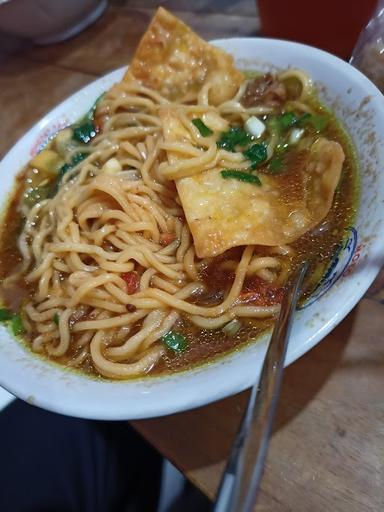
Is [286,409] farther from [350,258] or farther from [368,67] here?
[368,67]

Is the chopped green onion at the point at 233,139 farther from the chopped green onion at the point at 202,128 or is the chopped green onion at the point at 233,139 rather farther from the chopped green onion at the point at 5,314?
the chopped green onion at the point at 5,314

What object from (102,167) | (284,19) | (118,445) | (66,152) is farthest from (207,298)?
(284,19)

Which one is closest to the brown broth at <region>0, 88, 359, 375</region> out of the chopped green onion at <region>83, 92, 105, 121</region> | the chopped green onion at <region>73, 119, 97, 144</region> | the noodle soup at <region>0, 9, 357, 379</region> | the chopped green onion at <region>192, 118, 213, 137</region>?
the noodle soup at <region>0, 9, 357, 379</region>

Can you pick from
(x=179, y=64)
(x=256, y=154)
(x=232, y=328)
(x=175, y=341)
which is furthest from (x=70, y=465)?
(x=179, y=64)

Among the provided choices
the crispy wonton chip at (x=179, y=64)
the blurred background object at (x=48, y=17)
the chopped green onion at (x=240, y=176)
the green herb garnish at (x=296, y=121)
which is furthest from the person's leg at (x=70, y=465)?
the blurred background object at (x=48, y=17)

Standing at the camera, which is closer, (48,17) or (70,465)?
(70,465)

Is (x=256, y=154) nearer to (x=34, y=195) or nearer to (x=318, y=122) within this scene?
(x=318, y=122)
